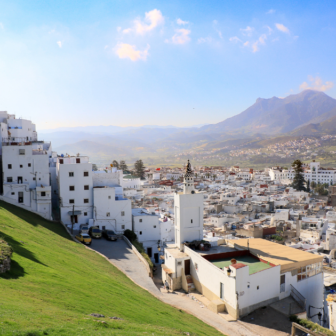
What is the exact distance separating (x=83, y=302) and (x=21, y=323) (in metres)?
3.41

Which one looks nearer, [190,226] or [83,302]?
[83,302]

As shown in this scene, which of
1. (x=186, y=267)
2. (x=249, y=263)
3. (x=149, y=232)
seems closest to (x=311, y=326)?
(x=249, y=263)

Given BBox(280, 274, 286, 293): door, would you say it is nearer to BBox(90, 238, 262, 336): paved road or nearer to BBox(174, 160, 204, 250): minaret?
BBox(90, 238, 262, 336): paved road

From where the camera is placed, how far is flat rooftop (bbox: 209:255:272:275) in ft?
56.7

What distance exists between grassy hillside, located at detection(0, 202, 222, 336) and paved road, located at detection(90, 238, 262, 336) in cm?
338

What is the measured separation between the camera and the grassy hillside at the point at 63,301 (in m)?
7.07

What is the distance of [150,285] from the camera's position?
17312 mm

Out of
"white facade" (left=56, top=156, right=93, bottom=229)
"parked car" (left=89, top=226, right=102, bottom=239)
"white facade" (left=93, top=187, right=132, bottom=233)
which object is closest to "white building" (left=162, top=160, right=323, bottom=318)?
"parked car" (left=89, top=226, right=102, bottom=239)

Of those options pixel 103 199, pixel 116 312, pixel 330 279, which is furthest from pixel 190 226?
pixel 116 312

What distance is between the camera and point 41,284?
998 cm

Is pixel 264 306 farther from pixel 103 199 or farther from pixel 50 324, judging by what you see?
pixel 103 199

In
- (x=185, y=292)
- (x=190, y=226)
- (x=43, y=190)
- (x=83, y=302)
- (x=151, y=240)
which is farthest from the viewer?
(x=151, y=240)

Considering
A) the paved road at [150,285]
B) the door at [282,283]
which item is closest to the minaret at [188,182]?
the paved road at [150,285]

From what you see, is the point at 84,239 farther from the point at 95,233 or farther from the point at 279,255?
the point at 279,255
